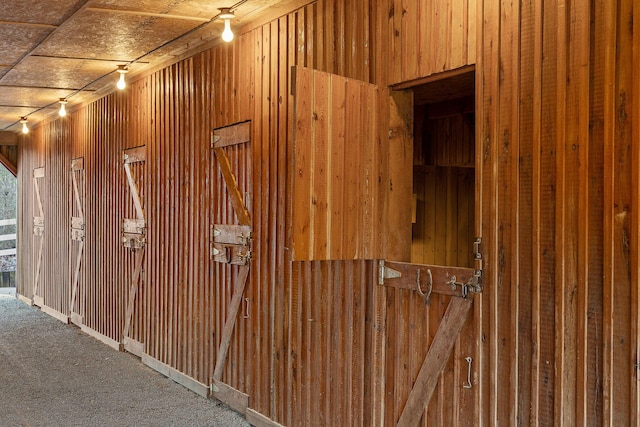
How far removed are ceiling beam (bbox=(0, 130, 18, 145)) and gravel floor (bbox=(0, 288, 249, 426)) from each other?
16.9 ft

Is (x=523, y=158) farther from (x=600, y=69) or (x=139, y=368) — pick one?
(x=139, y=368)

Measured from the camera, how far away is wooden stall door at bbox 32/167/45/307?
1173 cm

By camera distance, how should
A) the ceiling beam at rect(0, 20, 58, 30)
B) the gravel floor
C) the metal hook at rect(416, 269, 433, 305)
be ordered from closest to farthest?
the metal hook at rect(416, 269, 433, 305)
the ceiling beam at rect(0, 20, 58, 30)
the gravel floor

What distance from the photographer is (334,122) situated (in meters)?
3.73

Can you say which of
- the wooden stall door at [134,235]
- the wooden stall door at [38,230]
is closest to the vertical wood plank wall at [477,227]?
the wooden stall door at [134,235]

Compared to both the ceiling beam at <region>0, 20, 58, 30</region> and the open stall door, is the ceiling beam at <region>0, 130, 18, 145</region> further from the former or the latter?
the open stall door

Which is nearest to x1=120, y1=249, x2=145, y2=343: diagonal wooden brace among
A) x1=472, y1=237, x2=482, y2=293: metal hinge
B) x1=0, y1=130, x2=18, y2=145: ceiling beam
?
x1=472, y1=237, x2=482, y2=293: metal hinge

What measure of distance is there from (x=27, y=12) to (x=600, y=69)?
3933 mm

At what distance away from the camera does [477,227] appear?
338 cm

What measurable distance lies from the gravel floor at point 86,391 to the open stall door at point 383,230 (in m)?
1.91

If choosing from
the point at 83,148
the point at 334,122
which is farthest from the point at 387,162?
the point at 83,148

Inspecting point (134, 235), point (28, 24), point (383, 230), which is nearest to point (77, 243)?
point (134, 235)

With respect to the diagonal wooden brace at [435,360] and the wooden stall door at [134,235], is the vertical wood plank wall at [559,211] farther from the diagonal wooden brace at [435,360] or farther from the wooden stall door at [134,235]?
the wooden stall door at [134,235]

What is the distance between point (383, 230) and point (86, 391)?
145 inches
